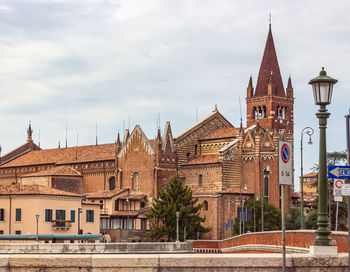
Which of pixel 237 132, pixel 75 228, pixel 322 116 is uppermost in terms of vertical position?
Result: pixel 237 132

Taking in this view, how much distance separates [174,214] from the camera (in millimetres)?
73875

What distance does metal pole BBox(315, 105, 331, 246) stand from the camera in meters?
17.0

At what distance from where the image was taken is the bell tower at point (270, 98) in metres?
95.4

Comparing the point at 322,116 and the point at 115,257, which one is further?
the point at 322,116

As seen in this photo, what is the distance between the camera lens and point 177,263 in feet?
52.9

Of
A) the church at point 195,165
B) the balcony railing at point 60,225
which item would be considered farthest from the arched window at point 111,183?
the balcony railing at point 60,225

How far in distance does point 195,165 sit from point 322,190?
70826 millimetres

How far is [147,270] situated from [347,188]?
5340 millimetres

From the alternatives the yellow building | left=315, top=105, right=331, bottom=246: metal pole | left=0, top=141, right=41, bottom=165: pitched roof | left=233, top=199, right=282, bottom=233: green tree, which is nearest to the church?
left=233, top=199, right=282, bottom=233: green tree

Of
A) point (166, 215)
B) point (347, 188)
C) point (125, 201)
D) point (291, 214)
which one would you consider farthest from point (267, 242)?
point (125, 201)

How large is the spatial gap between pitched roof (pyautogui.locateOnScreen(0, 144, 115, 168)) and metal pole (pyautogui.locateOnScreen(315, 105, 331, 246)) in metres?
76.6

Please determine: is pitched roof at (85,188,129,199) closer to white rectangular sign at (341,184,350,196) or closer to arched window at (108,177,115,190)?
arched window at (108,177,115,190)

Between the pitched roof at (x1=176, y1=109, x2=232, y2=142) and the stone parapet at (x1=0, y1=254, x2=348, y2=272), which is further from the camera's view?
the pitched roof at (x1=176, y1=109, x2=232, y2=142)

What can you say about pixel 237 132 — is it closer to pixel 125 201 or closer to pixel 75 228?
pixel 125 201
